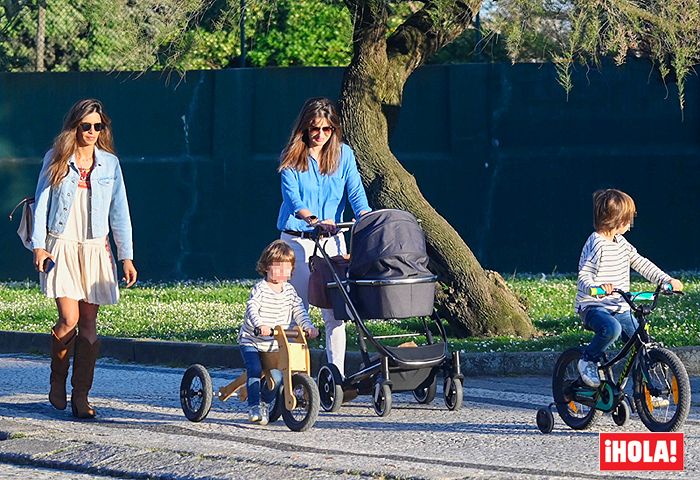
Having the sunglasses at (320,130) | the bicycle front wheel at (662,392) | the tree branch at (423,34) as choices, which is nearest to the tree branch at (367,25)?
the tree branch at (423,34)

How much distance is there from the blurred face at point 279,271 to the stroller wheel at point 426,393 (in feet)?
3.65

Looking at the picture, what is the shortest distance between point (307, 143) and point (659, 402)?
2686 mm

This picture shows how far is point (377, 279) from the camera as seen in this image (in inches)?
306

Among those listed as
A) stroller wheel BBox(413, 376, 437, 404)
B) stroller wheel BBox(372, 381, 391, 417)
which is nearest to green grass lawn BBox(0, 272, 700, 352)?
stroller wheel BBox(413, 376, 437, 404)

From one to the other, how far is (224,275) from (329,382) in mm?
9754

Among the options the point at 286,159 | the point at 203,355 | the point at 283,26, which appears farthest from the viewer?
the point at 283,26

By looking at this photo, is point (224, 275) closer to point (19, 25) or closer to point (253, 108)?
point (253, 108)

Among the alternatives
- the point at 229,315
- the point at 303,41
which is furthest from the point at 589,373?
the point at 303,41

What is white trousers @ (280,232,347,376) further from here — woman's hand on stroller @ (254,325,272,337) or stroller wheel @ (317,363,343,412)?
woman's hand on stroller @ (254,325,272,337)

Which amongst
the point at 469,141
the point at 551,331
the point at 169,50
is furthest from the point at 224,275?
the point at 551,331

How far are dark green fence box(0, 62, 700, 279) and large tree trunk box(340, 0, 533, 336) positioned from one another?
17.4ft

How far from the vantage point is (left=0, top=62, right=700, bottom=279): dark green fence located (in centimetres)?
1684

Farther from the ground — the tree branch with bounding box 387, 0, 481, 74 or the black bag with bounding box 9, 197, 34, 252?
the tree branch with bounding box 387, 0, 481, 74

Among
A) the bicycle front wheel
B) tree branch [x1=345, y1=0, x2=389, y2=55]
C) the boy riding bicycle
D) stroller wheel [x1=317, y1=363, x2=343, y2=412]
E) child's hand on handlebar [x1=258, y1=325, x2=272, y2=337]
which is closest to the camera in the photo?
the bicycle front wheel
